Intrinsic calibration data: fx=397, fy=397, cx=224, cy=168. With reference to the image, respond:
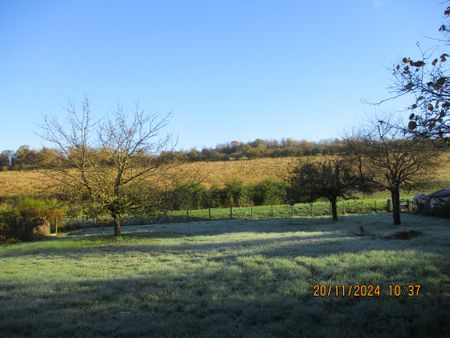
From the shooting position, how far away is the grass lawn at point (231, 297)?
549 cm

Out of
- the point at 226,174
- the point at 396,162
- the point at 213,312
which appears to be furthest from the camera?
the point at 226,174

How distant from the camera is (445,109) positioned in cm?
588

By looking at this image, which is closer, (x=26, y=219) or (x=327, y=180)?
(x=26, y=219)

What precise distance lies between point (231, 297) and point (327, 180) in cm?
2273

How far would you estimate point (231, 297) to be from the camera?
7.05 meters

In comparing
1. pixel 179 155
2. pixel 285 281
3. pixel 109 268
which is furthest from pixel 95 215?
pixel 285 281

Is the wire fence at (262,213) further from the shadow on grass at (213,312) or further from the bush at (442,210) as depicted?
the shadow on grass at (213,312)

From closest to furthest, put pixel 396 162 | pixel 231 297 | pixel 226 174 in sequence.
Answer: pixel 231 297, pixel 396 162, pixel 226 174

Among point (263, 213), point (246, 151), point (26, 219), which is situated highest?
point (246, 151)

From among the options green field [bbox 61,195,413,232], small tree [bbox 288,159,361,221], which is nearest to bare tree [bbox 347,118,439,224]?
small tree [bbox 288,159,361,221]
